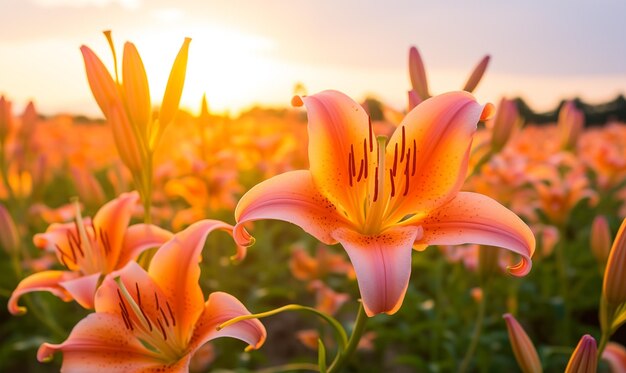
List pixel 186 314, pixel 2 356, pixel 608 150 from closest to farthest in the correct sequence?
pixel 186 314, pixel 2 356, pixel 608 150

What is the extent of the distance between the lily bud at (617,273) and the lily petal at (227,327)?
60cm

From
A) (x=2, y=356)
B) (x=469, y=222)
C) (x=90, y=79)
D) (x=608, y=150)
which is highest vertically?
(x=90, y=79)

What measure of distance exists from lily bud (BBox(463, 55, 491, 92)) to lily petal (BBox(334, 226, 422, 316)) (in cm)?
57

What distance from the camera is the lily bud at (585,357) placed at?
966 mm

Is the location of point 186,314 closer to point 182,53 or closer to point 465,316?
point 182,53

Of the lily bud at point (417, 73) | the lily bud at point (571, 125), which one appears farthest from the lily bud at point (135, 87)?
the lily bud at point (571, 125)

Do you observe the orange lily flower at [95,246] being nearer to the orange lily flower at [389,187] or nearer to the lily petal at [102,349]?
the lily petal at [102,349]

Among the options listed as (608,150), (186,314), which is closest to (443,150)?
(186,314)

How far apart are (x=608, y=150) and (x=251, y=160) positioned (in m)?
2.49

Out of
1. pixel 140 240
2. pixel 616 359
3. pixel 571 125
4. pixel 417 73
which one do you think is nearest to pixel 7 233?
pixel 140 240

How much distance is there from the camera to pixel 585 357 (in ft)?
3.19

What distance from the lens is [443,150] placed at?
3.09 ft

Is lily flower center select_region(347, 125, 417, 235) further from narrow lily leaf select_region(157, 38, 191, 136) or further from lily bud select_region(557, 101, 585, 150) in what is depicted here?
lily bud select_region(557, 101, 585, 150)

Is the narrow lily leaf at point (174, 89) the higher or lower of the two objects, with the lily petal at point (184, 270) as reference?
higher
